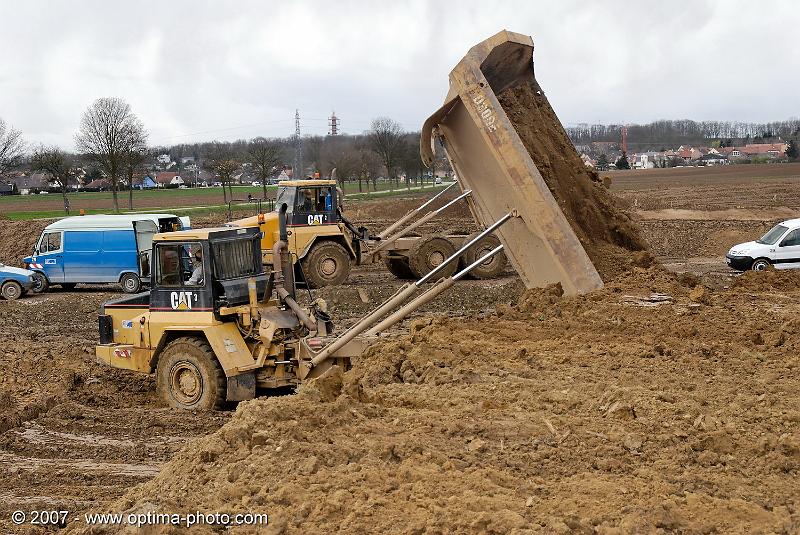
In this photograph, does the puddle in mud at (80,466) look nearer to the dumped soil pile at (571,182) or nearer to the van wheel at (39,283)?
the dumped soil pile at (571,182)

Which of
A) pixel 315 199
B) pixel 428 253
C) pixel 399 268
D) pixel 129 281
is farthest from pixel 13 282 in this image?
pixel 428 253

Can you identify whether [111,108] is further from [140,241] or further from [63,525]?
[63,525]

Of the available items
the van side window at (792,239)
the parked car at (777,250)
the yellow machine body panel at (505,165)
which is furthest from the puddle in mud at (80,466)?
the van side window at (792,239)

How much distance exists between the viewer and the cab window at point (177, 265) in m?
10.2

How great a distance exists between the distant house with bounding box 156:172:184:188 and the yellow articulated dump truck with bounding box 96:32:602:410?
284ft

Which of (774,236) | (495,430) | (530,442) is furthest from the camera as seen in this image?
(774,236)

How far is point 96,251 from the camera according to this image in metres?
22.3

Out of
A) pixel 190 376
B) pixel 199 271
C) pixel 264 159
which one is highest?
pixel 264 159

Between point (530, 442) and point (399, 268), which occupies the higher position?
point (530, 442)

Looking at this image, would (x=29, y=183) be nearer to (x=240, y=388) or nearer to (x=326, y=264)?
(x=326, y=264)

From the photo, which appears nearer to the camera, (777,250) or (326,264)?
(777,250)

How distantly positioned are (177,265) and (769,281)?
25.4 feet

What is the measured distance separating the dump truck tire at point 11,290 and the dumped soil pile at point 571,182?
47.5 feet

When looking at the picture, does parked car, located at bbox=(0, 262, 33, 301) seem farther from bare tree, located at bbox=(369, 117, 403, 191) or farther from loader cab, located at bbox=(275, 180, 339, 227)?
bare tree, located at bbox=(369, 117, 403, 191)
